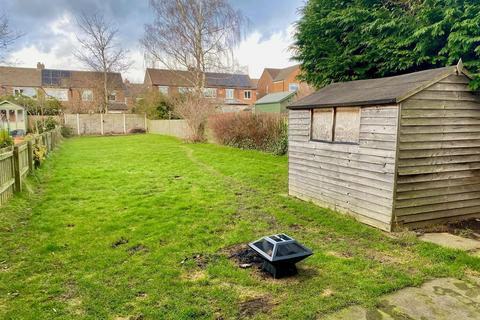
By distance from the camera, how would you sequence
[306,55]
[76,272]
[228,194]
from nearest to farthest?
1. [76,272]
2. [228,194]
3. [306,55]

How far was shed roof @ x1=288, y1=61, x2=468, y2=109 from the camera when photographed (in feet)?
14.8

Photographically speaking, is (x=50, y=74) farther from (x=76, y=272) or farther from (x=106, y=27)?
(x=76, y=272)

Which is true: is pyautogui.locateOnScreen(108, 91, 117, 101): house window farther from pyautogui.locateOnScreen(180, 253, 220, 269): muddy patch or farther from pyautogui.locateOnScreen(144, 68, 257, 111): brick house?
pyautogui.locateOnScreen(180, 253, 220, 269): muddy patch

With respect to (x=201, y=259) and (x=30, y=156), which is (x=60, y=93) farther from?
(x=201, y=259)

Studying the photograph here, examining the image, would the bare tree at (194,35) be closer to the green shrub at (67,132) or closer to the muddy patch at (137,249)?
the green shrub at (67,132)

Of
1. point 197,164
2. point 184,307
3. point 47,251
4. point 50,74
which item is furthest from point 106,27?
point 184,307

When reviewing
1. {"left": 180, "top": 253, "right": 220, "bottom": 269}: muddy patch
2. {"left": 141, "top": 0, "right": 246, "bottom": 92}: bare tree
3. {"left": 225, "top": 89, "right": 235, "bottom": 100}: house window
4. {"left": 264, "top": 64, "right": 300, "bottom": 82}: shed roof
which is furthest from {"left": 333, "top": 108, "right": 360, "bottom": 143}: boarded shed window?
{"left": 225, "top": 89, "right": 235, "bottom": 100}: house window

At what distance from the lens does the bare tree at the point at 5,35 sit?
10234 millimetres

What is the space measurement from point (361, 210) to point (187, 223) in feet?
9.59

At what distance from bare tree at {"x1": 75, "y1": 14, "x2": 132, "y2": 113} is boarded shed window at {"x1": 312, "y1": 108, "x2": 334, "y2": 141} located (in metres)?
29.4

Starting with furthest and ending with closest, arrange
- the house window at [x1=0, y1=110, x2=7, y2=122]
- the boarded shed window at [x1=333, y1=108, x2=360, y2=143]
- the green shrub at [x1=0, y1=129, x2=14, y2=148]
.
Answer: the house window at [x1=0, y1=110, x2=7, y2=122]
the green shrub at [x1=0, y1=129, x2=14, y2=148]
the boarded shed window at [x1=333, y1=108, x2=360, y2=143]

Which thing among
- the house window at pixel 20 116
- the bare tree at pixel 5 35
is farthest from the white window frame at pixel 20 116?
the bare tree at pixel 5 35

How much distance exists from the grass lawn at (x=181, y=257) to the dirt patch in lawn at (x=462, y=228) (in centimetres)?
79

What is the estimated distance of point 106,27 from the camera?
30.2 metres
